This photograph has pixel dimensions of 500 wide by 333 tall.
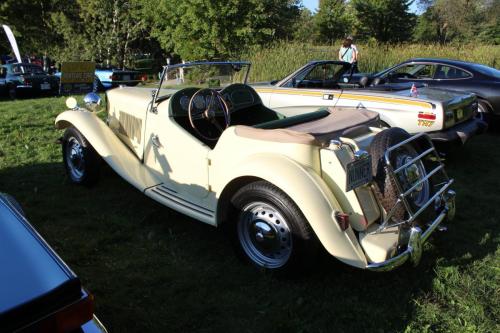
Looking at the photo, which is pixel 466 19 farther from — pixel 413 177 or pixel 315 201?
pixel 315 201

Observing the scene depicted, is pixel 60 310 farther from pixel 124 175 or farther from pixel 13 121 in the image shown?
pixel 13 121

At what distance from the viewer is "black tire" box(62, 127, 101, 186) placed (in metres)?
4.79

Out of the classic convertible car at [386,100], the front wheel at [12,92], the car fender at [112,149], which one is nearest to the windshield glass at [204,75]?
the classic convertible car at [386,100]

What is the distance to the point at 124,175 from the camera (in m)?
4.30

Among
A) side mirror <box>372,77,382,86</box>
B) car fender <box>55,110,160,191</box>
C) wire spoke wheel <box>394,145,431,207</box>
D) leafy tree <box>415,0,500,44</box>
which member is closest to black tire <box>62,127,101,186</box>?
car fender <box>55,110,160,191</box>

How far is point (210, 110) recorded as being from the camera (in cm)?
434

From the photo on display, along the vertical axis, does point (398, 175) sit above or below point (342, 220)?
above

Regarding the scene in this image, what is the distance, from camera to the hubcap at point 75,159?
4938mm

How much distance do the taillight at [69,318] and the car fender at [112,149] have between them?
2.46 m

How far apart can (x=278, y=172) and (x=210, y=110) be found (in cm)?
159

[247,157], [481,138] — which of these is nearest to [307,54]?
[481,138]

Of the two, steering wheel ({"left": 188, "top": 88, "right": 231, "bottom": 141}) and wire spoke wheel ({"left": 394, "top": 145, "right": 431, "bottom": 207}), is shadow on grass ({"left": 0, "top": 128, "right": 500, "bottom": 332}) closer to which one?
wire spoke wheel ({"left": 394, "top": 145, "right": 431, "bottom": 207})

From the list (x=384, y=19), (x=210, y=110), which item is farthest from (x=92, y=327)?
(x=384, y=19)

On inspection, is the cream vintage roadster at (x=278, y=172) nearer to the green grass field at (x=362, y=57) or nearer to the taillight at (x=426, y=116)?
the taillight at (x=426, y=116)
